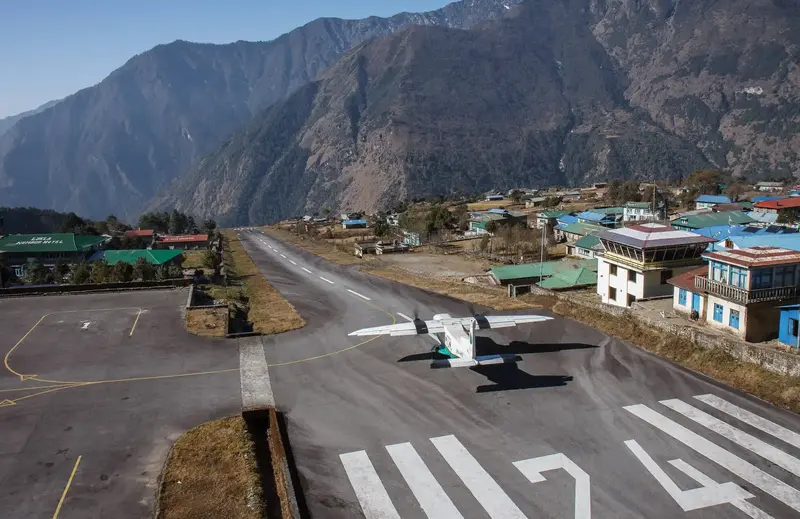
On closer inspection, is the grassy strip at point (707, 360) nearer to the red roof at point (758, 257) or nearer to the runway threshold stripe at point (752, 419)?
the runway threshold stripe at point (752, 419)

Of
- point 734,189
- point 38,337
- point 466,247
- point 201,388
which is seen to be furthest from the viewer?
point 734,189

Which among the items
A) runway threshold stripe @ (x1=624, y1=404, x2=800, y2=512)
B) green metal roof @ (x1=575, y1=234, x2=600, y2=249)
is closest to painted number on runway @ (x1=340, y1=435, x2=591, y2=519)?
runway threshold stripe @ (x1=624, y1=404, x2=800, y2=512)

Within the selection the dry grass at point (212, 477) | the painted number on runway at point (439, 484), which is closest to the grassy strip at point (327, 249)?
the dry grass at point (212, 477)

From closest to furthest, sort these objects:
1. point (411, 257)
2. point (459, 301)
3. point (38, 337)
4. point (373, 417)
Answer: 1. point (373, 417)
2. point (38, 337)
3. point (459, 301)
4. point (411, 257)

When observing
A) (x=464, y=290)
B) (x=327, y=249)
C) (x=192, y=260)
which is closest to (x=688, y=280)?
(x=464, y=290)

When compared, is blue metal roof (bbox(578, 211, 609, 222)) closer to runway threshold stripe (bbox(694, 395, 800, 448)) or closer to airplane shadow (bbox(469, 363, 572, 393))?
airplane shadow (bbox(469, 363, 572, 393))

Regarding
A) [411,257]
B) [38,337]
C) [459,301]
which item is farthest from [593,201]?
[38,337]

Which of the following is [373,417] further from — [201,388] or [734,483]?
[734,483]

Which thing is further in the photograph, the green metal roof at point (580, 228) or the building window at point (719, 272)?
the green metal roof at point (580, 228)
